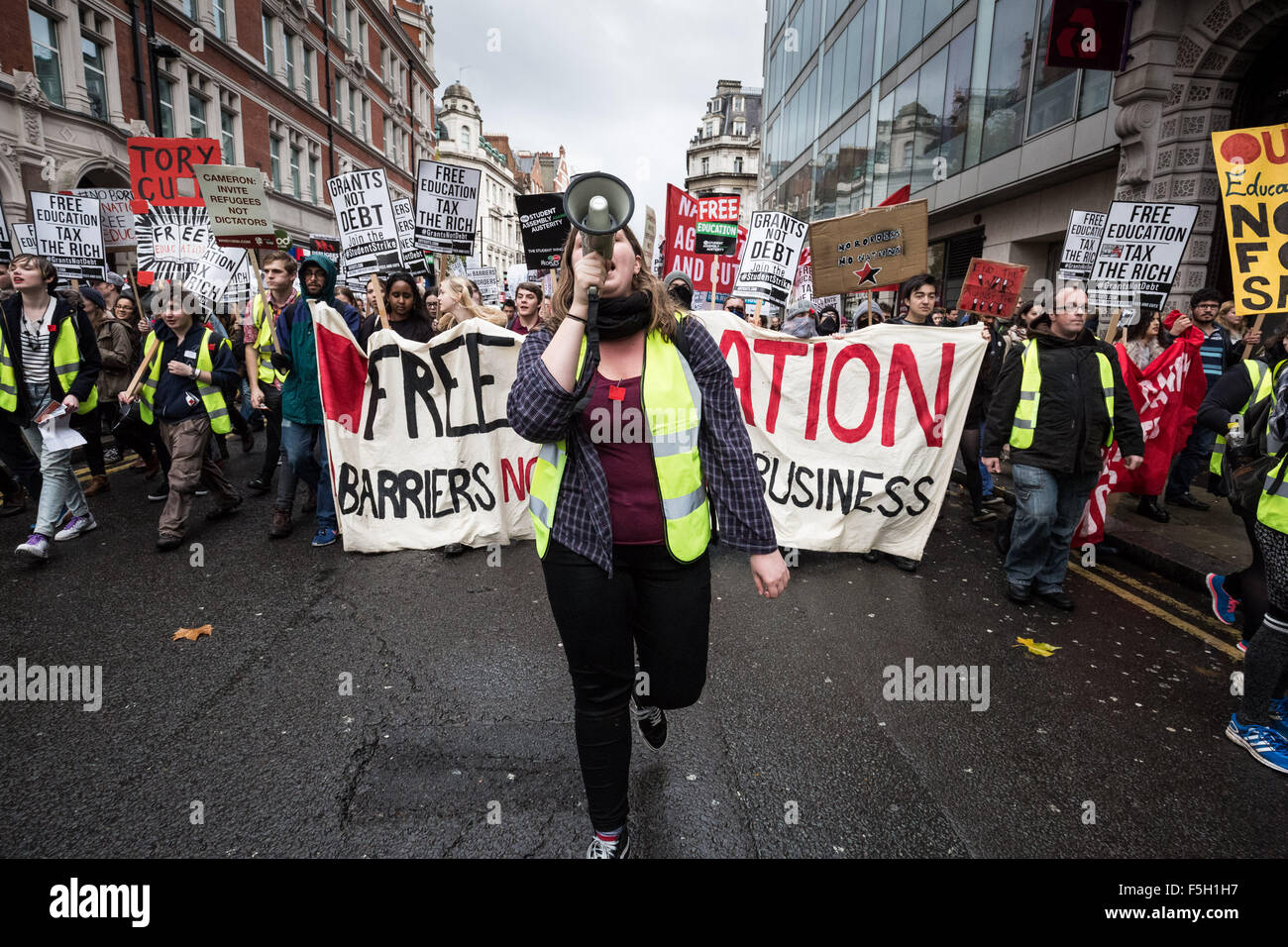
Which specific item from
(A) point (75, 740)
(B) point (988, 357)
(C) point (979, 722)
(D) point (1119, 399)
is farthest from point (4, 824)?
(B) point (988, 357)

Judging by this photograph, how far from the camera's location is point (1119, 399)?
14.9ft

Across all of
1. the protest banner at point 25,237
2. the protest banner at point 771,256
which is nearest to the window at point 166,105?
the protest banner at point 25,237

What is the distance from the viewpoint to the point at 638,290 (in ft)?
6.64

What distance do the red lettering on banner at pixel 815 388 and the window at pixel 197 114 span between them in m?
27.1

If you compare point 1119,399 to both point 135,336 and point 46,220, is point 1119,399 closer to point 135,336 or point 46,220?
point 135,336

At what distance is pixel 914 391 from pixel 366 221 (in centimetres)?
532

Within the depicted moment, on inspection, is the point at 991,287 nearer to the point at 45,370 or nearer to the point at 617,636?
the point at 617,636

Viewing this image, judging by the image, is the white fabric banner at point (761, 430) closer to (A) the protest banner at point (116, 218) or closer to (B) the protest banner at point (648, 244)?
(B) the protest banner at point (648, 244)

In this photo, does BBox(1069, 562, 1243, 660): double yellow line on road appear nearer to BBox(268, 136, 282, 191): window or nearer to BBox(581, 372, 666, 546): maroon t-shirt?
BBox(581, 372, 666, 546): maroon t-shirt

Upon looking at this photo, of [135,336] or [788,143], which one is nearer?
[135,336]

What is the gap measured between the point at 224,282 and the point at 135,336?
1.92 m

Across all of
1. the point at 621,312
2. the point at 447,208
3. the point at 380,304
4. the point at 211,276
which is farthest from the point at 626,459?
the point at 447,208

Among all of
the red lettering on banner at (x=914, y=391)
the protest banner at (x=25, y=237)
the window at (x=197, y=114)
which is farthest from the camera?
the window at (x=197, y=114)

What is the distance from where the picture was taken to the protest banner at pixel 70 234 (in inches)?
377
